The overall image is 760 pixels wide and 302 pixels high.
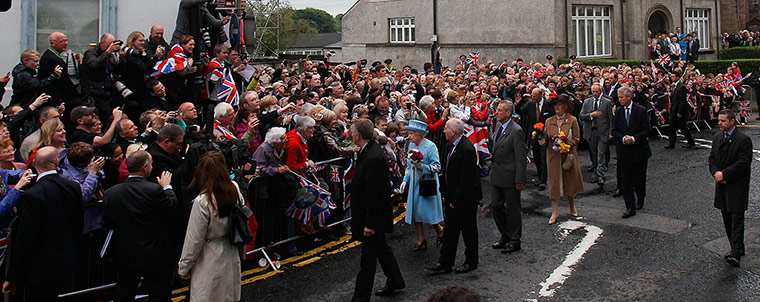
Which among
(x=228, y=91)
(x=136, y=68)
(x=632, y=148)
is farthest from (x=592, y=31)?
(x=136, y=68)

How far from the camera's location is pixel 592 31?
30109 mm

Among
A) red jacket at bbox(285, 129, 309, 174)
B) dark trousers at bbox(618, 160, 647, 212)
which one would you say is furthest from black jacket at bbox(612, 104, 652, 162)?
red jacket at bbox(285, 129, 309, 174)

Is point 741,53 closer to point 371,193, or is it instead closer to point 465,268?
point 465,268

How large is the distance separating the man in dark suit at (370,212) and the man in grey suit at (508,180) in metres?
2.25

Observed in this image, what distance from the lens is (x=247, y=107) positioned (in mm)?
8852

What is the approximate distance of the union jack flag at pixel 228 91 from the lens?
11000 mm

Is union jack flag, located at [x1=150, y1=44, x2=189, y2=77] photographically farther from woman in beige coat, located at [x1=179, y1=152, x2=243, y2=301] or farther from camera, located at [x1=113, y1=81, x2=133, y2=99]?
woman in beige coat, located at [x1=179, y1=152, x2=243, y2=301]

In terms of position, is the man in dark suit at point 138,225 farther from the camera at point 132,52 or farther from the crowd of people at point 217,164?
the camera at point 132,52

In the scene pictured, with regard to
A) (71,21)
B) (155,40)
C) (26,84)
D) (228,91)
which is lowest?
(26,84)

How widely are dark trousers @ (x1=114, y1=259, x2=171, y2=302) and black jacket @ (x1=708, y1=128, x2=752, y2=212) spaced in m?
6.77

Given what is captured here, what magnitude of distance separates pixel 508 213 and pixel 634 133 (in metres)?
3.34

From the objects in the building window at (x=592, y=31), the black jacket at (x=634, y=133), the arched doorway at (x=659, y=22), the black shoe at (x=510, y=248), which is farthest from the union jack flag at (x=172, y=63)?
the arched doorway at (x=659, y=22)

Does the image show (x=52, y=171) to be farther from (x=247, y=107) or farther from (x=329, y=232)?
(x=329, y=232)

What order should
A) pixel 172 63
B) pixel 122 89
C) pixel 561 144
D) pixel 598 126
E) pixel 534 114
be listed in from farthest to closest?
pixel 534 114
pixel 598 126
pixel 561 144
pixel 172 63
pixel 122 89
